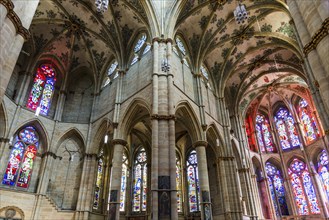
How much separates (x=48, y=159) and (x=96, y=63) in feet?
26.7

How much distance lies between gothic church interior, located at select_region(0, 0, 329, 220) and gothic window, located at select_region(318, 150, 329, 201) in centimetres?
10

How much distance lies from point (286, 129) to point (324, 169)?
18.1 feet

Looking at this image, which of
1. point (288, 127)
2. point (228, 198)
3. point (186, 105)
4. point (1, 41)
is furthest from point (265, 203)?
point (1, 41)

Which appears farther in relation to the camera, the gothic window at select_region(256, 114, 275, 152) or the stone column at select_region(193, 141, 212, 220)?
the gothic window at select_region(256, 114, 275, 152)

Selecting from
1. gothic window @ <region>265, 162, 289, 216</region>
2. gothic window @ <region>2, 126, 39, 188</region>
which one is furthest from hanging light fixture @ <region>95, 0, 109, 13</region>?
gothic window @ <region>265, 162, 289, 216</region>

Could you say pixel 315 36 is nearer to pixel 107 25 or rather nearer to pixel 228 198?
pixel 228 198

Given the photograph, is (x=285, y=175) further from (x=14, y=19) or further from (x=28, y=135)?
(x=14, y=19)

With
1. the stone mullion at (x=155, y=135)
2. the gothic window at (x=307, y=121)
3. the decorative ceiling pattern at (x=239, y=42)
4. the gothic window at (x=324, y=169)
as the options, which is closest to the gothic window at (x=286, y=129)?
the gothic window at (x=307, y=121)

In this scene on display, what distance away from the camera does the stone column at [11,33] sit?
6066 millimetres

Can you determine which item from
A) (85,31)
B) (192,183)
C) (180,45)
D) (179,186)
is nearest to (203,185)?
(192,183)

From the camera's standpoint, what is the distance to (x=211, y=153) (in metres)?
19.9

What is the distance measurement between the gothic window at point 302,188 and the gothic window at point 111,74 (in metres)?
Result: 19.7

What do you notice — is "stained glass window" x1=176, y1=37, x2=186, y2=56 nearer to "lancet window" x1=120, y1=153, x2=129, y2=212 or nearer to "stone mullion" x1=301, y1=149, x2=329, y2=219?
"lancet window" x1=120, y1=153, x2=129, y2=212

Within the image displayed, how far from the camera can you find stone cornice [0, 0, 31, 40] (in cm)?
611
